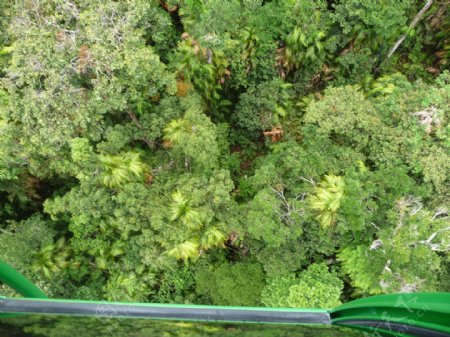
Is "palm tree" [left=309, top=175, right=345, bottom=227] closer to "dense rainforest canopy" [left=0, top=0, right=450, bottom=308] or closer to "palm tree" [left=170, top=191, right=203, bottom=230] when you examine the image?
"dense rainforest canopy" [left=0, top=0, right=450, bottom=308]

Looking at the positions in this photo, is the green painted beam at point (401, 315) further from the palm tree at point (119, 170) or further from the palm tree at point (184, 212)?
the palm tree at point (119, 170)

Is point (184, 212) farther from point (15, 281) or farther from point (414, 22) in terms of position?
point (414, 22)

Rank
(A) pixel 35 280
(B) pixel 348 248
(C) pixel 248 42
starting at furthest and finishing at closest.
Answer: (C) pixel 248 42 → (A) pixel 35 280 → (B) pixel 348 248

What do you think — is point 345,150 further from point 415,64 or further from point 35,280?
point 35,280

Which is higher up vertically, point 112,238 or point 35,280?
point 112,238

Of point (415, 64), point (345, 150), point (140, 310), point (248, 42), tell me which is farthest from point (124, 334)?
point (415, 64)

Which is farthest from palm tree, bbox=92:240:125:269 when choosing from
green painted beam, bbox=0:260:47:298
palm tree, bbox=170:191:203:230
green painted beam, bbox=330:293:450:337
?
green painted beam, bbox=330:293:450:337

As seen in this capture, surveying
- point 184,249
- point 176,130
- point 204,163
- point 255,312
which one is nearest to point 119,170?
point 176,130
